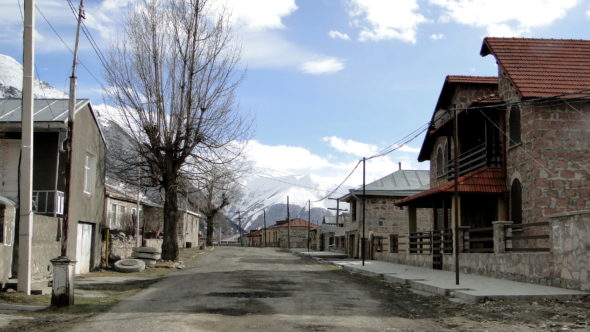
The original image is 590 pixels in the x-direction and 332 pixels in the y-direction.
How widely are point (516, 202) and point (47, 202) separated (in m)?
15.6

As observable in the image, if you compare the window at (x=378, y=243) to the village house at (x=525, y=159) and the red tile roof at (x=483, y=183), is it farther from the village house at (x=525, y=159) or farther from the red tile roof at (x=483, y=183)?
the red tile roof at (x=483, y=183)

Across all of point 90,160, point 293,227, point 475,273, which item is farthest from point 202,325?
point 293,227

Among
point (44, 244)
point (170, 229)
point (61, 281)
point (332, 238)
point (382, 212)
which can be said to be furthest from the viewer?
point (332, 238)

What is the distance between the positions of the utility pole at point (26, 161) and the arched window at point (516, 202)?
50.3ft

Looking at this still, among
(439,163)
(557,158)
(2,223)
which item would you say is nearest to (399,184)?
(439,163)

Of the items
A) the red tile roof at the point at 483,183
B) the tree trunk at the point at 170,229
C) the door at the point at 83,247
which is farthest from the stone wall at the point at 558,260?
the tree trunk at the point at 170,229

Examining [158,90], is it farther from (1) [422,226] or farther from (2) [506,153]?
(1) [422,226]

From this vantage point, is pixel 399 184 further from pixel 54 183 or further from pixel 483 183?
pixel 54 183

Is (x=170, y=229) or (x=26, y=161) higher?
(x=26, y=161)

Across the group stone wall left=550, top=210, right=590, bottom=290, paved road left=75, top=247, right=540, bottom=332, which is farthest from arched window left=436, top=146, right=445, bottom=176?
stone wall left=550, top=210, right=590, bottom=290

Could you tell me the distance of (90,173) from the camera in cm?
2144

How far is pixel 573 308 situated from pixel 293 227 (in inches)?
3226

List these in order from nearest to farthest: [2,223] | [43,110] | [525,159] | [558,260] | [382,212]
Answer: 1. [2,223]
2. [558,260]
3. [43,110]
4. [525,159]
5. [382,212]

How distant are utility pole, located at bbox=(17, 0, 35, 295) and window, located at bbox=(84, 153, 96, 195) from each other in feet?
28.3
